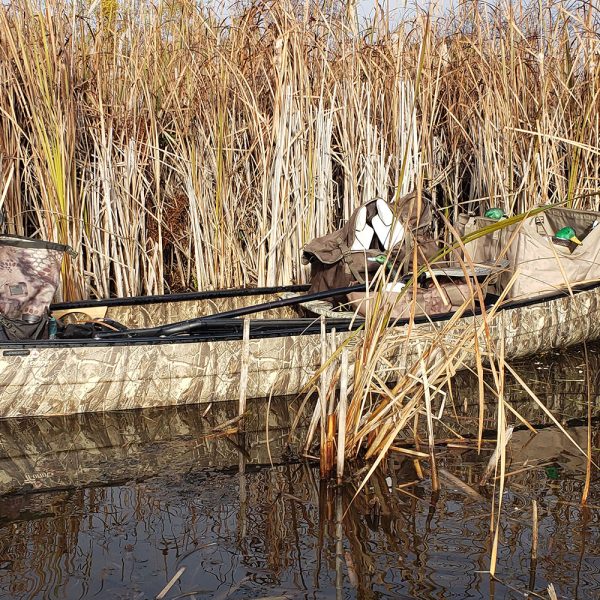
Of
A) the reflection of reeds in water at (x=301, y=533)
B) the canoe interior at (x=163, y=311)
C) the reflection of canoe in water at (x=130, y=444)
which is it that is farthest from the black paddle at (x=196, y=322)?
the reflection of reeds in water at (x=301, y=533)

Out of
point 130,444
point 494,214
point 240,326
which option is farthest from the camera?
point 494,214

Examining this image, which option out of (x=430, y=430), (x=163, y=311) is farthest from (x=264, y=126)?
(x=430, y=430)

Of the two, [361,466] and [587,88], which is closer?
[361,466]

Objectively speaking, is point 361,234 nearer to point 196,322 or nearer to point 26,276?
point 196,322

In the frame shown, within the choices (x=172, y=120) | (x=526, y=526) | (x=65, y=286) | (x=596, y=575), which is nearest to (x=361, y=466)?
(x=526, y=526)

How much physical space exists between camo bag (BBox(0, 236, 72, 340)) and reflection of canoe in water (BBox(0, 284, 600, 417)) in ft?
1.10

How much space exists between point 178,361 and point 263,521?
168 cm

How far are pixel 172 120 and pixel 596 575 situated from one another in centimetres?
447

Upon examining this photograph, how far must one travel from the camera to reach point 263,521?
3.28m

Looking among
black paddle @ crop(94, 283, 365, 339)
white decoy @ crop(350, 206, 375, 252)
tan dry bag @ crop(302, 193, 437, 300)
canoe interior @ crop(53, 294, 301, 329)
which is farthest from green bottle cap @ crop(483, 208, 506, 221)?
canoe interior @ crop(53, 294, 301, 329)

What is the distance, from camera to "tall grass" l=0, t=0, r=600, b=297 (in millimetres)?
6133

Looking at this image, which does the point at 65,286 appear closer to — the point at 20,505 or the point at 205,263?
the point at 205,263

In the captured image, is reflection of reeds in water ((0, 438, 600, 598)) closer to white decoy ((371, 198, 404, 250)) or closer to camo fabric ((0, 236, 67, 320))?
camo fabric ((0, 236, 67, 320))

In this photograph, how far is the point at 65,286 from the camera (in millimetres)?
5895
